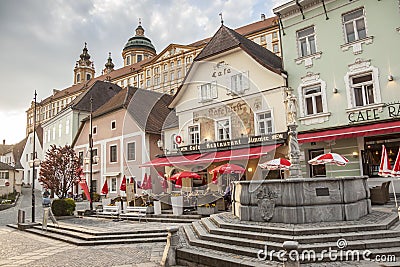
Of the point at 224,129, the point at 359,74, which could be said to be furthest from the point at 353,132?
the point at 224,129

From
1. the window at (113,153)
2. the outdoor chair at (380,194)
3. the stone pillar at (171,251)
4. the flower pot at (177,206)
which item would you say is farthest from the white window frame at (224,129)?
the stone pillar at (171,251)

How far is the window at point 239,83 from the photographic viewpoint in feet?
68.3

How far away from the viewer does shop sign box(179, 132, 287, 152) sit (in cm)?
1798

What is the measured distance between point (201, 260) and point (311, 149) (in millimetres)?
11768

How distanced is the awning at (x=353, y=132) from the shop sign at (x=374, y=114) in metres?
0.49

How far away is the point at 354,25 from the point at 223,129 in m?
9.70

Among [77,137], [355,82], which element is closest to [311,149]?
[355,82]

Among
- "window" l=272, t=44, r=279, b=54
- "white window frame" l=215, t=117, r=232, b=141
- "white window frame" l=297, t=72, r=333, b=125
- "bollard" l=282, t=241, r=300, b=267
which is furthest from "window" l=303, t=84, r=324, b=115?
"window" l=272, t=44, r=279, b=54

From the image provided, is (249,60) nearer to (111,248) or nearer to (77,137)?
(111,248)

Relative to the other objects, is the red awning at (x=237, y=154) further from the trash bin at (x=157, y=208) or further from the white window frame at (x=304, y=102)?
the trash bin at (x=157, y=208)

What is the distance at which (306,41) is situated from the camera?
1845 cm

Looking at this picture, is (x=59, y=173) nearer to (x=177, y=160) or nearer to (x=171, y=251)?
(x=177, y=160)

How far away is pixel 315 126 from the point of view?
1739 cm

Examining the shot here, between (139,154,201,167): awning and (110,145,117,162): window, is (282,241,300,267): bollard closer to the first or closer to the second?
(139,154,201,167): awning
